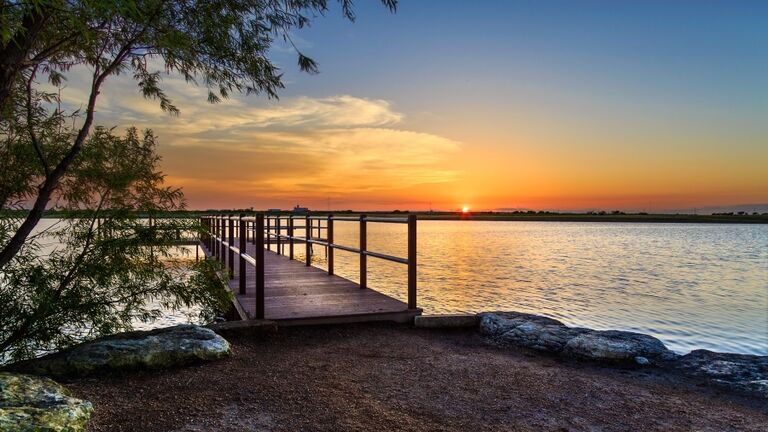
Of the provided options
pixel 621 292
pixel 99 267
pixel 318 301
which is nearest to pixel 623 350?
pixel 318 301

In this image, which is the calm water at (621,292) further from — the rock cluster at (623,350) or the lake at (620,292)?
the rock cluster at (623,350)

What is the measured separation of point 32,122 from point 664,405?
20.9 ft

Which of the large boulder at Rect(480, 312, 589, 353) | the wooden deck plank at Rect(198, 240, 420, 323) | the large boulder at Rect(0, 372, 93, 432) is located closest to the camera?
the large boulder at Rect(0, 372, 93, 432)

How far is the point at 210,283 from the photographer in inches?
239

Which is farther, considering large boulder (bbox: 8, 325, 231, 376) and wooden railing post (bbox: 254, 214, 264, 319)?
wooden railing post (bbox: 254, 214, 264, 319)

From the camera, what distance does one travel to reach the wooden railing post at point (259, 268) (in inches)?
227

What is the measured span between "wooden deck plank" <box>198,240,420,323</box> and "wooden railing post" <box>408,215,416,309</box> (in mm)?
123

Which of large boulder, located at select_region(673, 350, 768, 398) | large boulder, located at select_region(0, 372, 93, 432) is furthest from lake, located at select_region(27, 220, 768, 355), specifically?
large boulder, located at select_region(0, 372, 93, 432)

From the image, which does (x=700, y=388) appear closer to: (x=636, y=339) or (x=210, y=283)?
(x=636, y=339)

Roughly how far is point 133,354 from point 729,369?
5273 mm

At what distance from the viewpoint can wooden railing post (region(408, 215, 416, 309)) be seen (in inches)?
247

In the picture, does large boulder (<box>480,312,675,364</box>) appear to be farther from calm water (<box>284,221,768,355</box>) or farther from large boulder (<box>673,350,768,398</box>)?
calm water (<box>284,221,768,355</box>)

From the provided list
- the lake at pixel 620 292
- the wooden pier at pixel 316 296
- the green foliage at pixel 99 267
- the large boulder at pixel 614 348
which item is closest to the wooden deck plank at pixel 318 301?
the wooden pier at pixel 316 296

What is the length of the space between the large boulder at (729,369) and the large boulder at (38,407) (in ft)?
16.0
